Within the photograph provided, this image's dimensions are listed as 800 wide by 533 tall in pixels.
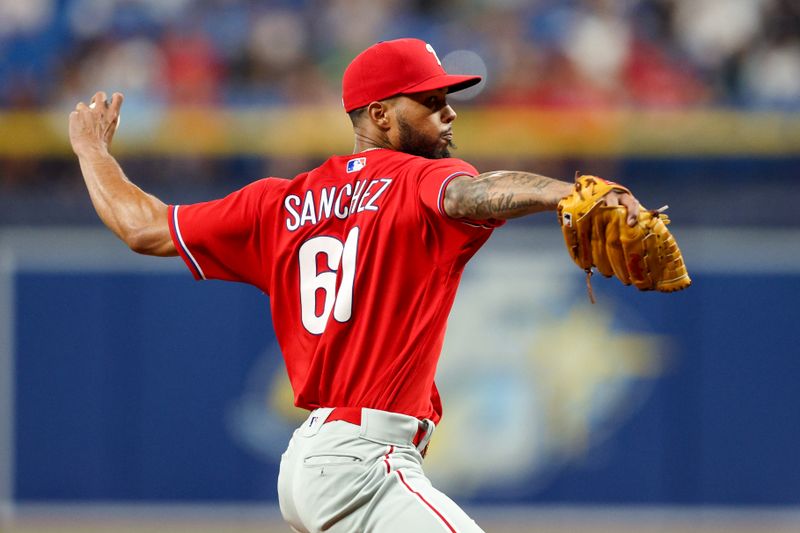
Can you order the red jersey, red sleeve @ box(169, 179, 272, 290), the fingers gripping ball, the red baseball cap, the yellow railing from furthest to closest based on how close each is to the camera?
the yellow railing → red sleeve @ box(169, 179, 272, 290) → the red baseball cap → the red jersey → the fingers gripping ball

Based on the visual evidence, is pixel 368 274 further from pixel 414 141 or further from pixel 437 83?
pixel 437 83

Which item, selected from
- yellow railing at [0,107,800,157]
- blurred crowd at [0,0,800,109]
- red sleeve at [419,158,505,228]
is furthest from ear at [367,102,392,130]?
blurred crowd at [0,0,800,109]

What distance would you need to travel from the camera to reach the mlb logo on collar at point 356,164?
3.83m

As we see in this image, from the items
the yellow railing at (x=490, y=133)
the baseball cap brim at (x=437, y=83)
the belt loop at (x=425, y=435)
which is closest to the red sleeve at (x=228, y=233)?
the baseball cap brim at (x=437, y=83)

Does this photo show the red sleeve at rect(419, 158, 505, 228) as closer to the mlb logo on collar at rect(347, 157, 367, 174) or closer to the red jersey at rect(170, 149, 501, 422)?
the red jersey at rect(170, 149, 501, 422)

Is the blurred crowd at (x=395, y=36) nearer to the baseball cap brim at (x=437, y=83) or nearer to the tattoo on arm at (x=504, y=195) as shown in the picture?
the baseball cap brim at (x=437, y=83)

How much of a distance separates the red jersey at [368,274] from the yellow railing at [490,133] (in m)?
5.27

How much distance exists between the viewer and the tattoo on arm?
3260 mm

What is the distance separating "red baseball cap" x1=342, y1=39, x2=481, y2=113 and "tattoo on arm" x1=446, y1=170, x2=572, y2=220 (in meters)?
0.52

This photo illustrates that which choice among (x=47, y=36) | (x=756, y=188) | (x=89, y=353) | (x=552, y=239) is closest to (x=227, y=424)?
(x=89, y=353)

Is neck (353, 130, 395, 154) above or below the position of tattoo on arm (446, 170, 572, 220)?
above

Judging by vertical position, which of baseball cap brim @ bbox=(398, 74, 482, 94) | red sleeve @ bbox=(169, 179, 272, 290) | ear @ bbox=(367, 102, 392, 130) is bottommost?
red sleeve @ bbox=(169, 179, 272, 290)

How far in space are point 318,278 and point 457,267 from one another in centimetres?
41

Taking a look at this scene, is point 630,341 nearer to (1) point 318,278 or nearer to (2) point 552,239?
(2) point 552,239
